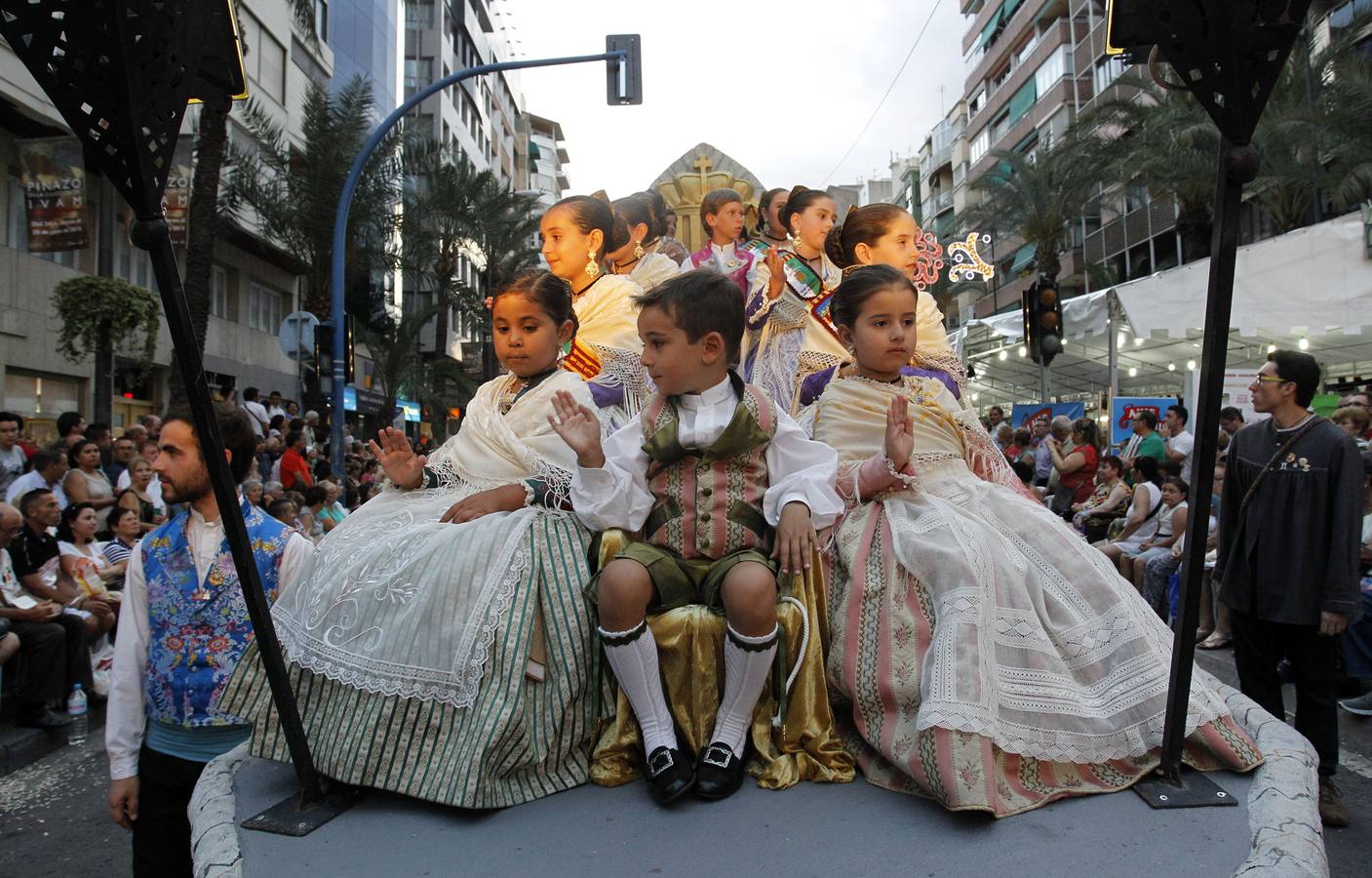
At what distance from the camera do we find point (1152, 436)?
35.3 ft

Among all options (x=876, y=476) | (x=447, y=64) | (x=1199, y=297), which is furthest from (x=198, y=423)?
(x=447, y=64)

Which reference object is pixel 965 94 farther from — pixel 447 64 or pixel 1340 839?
pixel 1340 839

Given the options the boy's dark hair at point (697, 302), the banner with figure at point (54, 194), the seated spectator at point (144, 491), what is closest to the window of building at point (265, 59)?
the banner with figure at point (54, 194)

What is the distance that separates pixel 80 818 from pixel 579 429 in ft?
13.1

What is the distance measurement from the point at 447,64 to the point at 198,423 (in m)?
49.3

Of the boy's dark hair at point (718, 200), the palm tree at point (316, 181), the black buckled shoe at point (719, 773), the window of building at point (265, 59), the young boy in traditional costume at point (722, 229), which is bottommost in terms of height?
the black buckled shoe at point (719, 773)

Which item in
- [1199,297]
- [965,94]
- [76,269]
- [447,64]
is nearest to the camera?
[1199,297]

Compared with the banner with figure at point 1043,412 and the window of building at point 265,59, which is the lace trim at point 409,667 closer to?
the banner with figure at point 1043,412

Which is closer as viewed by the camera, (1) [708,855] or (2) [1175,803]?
(1) [708,855]

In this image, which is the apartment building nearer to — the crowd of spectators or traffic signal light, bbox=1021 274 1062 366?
the crowd of spectators

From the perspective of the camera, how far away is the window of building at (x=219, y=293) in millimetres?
24609

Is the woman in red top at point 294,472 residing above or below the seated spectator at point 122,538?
above

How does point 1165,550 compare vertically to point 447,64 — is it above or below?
below

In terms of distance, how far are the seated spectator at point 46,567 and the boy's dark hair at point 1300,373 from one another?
700 centimetres
